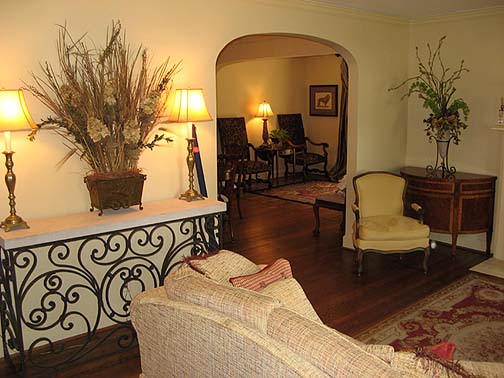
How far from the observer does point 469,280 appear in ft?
15.2

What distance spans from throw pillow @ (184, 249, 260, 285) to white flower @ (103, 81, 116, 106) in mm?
1239

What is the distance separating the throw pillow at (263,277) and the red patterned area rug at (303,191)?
5354mm

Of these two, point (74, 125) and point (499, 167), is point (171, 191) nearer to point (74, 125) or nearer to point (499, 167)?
point (74, 125)

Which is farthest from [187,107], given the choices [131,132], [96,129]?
[96,129]

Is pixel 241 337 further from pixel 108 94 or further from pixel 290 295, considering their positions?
pixel 108 94

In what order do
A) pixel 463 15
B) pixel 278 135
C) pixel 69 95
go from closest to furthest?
pixel 69 95 < pixel 463 15 < pixel 278 135

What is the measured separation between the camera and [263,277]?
7.79 feet

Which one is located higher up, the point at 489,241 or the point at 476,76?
the point at 476,76

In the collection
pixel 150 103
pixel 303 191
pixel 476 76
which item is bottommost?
pixel 303 191

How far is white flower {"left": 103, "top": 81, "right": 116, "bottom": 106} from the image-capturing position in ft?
10.3

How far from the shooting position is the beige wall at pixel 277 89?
9.50 meters

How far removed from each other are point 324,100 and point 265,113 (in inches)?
53.6

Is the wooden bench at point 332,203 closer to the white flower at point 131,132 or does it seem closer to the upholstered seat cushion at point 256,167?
the upholstered seat cushion at point 256,167

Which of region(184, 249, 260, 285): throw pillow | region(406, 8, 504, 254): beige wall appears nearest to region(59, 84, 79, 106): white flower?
region(184, 249, 260, 285): throw pillow
